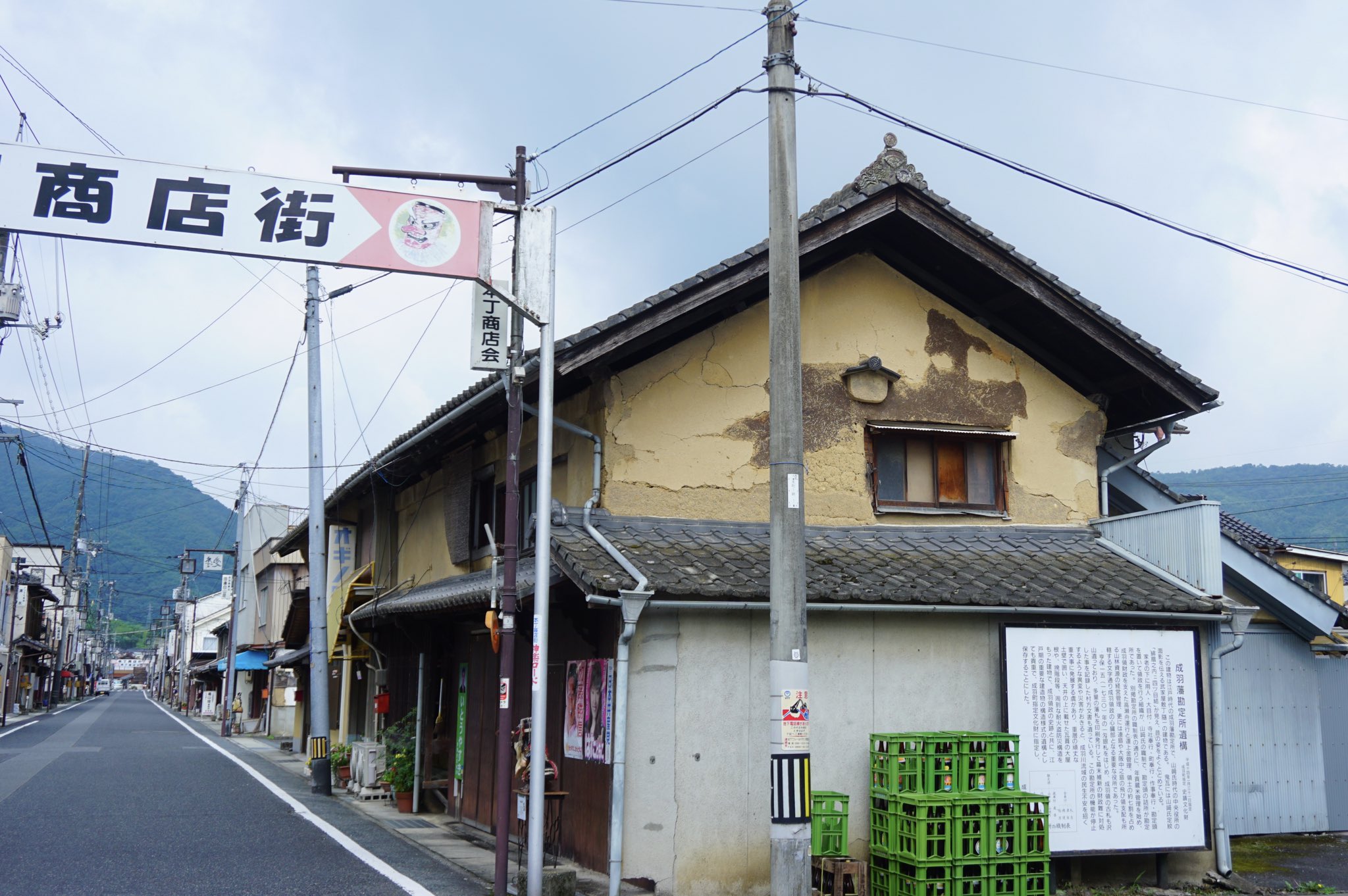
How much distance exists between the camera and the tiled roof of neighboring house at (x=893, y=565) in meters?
10.5

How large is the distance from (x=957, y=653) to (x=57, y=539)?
16032cm

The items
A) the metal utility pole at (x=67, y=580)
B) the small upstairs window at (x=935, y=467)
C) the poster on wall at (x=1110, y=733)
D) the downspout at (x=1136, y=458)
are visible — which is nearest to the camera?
the poster on wall at (x=1110, y=733)

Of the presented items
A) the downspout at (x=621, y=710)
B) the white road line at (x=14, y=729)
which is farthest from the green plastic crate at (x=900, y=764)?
the white road line at (x=14, y=729)

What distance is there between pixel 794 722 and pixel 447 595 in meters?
6.78

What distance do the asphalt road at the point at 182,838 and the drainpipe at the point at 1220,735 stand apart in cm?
759

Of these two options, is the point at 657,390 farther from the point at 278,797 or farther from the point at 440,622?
the point at 278,797

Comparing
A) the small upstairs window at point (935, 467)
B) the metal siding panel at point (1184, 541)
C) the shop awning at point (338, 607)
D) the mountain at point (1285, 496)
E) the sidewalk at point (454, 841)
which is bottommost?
the sidewalk at point (454, 841)

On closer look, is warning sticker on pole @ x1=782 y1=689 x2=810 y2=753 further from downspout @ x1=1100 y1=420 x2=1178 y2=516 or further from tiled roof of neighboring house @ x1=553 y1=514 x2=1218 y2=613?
downspout @ x1=1100 y1=420 x2=1178 y2=516

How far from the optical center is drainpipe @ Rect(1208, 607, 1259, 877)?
1163 centimetres

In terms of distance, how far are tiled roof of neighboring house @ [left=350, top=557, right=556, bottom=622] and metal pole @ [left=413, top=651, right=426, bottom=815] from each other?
1.22m

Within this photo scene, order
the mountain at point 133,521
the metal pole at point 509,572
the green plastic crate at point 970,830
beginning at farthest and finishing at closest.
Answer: the mountain at point 133,521
the green plastic crate at point 970,830
the metal pole at point 509,572


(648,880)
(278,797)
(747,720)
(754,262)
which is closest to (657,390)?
(754,262)

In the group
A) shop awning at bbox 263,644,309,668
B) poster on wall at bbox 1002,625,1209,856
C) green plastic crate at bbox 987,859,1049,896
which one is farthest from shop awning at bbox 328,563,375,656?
green plastic crate at bbox 987,859,1049,896

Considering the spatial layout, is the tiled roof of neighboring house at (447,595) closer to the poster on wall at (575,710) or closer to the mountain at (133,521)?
the poster on wall at (575,710)
